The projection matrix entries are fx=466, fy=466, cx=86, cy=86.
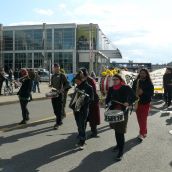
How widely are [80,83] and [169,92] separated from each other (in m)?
10.4

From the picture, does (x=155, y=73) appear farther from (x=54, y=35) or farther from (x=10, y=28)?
(x=10, y=28)

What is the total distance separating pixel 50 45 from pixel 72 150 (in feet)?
241

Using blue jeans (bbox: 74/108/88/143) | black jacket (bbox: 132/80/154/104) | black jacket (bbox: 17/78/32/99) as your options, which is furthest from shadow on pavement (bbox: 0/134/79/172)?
black jacket (bbox: 17/78/32/99)

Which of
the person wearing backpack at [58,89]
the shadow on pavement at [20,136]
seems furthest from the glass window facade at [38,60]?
the shadow on pavement at [20,136]

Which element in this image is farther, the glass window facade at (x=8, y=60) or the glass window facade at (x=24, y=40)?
the glass window facade at (x=8, y=60)

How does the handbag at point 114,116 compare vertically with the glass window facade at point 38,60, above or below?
below

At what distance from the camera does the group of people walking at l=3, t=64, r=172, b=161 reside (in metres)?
8.85

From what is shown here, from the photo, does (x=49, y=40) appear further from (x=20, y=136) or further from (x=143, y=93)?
(x=143, y=93)

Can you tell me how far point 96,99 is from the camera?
11.3 meters

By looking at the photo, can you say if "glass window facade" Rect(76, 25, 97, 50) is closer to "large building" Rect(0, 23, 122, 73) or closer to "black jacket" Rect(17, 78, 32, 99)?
"large building" Rect(0, 23, 122, 73)

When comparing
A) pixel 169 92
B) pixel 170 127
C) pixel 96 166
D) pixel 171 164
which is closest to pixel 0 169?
pixel 96 166

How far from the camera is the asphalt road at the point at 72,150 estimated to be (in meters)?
8.04

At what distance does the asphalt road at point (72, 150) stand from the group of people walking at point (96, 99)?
0.94ft

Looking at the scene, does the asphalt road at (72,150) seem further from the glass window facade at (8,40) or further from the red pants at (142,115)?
the glass window facade at (8,40)
